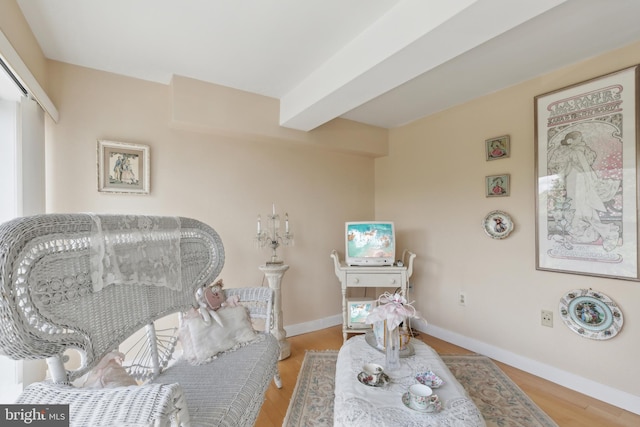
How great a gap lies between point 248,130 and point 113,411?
7.02 ft

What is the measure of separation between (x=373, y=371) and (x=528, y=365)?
63.5 inches

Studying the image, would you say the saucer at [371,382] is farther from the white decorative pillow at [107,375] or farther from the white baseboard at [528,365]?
the white baseboard at [528,365]

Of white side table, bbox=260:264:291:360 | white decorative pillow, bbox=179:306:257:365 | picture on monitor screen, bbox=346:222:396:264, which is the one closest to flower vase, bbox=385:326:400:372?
white decorative pillow, bbox=179:306:257:365

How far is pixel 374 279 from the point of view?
2.74 meters

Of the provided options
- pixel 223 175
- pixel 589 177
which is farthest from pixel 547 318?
pixel 223 175

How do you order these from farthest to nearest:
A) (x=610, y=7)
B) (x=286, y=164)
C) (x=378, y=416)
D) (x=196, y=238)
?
(x=286, y=164) → (x=196, y=238) → (x=610, y=7) → (x=378, y=416)

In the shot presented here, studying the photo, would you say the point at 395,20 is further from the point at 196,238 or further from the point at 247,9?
the point at 196,238

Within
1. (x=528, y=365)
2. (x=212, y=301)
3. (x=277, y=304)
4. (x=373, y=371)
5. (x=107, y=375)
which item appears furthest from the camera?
(x=277, y=304)

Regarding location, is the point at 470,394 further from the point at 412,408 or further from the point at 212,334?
the point at 212,334

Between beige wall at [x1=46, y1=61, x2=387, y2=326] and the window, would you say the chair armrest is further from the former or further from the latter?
beige wall at [x1=46, y1=61, x2=387, y2=326]

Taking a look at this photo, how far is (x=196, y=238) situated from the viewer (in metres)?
1.63

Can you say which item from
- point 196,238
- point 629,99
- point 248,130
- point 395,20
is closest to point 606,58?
point 629,99

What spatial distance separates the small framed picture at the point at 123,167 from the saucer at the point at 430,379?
231 cm

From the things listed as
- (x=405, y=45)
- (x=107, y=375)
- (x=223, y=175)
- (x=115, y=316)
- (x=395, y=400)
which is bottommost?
(x=395, y=400)
